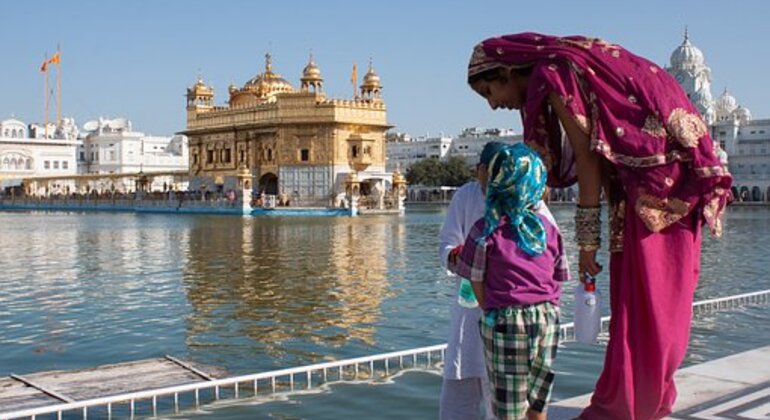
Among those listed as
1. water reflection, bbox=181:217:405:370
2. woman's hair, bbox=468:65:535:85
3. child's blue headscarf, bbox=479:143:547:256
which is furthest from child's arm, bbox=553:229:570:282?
water reflection, bbox=181:217:405:370

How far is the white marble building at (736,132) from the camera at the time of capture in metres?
77.6

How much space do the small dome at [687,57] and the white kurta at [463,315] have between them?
85581 mm

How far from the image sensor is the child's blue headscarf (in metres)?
3.14

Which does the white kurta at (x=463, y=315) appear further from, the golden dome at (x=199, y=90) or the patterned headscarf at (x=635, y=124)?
the golden dome at (x=199, y=90)

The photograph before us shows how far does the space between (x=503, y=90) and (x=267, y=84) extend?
175 ft

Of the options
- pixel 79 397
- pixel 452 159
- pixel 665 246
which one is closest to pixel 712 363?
pixel 665 246

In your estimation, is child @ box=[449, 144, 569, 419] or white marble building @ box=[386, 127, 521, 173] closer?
child @ box=[449, 144, 569, 419]

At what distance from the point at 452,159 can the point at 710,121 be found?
22.6m

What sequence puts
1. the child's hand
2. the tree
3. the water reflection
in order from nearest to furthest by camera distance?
the child's hand < the water reflection < the tree

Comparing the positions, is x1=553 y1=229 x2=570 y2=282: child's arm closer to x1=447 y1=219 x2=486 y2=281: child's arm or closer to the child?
the child

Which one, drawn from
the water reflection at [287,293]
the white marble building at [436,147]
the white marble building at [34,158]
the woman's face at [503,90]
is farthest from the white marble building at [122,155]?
Answer: the woman's face at [503,90]

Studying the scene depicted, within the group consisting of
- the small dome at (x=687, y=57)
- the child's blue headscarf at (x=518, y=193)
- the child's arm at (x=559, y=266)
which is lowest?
the child's arm at (x=559, y=266)

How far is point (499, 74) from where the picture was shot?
11.8 ft

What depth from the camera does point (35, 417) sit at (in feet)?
17.6
